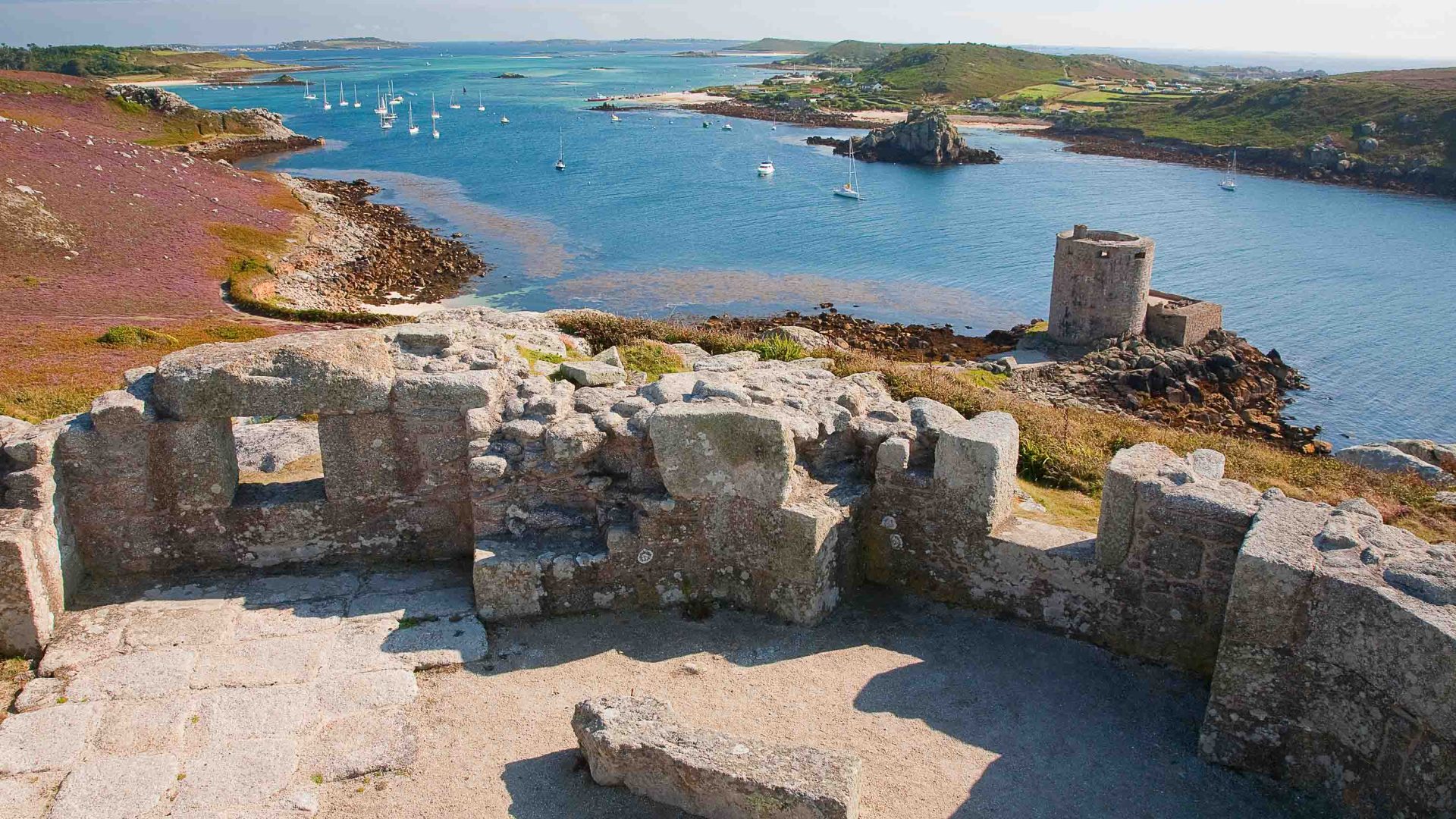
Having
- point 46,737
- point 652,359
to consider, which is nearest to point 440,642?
point 46,737

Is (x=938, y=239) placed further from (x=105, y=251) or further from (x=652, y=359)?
(x=652, y=359)

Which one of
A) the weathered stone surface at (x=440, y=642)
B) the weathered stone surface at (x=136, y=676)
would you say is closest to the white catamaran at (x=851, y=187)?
the weathered stone surface at (x=440, y=642)

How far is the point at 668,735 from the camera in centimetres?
557

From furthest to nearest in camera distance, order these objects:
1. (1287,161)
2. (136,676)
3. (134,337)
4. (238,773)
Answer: (1287,161), (134,337), (136,676), (238,773)

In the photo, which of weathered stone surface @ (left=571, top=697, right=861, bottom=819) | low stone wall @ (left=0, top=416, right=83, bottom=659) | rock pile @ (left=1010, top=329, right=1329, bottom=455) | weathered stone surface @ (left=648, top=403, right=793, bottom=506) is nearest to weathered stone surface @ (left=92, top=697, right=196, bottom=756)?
low stone wall @ (left=0, top=416, right=83, bottom=659)

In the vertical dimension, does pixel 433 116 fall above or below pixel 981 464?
above

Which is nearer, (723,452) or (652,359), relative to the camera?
(723,452)

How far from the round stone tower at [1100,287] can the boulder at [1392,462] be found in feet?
41.3

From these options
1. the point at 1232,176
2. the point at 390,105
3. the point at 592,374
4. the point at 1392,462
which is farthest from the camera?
the point at 390,105

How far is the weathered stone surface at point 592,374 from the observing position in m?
9.11

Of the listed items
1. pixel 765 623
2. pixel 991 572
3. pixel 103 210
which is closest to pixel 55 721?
pixel 765 623

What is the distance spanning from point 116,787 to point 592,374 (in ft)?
15.8

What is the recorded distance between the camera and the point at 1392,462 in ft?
54.2

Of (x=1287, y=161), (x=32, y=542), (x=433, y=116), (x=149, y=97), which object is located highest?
(x=149, y=97)
